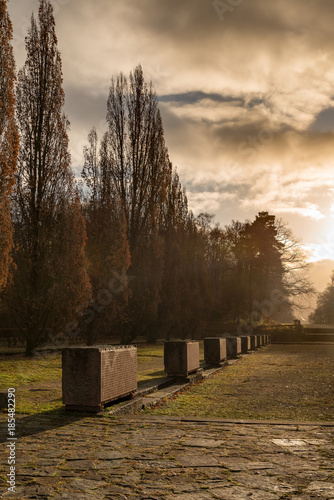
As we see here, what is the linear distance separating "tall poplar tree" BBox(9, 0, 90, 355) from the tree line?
0.13 ft

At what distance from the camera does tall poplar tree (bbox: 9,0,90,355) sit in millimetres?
17094

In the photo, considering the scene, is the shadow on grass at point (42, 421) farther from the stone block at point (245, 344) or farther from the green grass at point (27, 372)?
the stone block at point (245, 344)

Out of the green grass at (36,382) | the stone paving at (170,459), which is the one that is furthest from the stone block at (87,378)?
the green grass at (36,382)

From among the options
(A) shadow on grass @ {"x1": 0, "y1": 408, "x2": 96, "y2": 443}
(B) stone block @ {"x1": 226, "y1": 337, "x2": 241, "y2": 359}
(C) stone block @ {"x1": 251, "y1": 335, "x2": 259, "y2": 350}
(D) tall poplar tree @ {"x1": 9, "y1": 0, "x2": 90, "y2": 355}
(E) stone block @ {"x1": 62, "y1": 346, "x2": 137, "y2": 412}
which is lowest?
(C) stone block @ {"x1": 251, "y1": 335, "x2": 259, "y2": 350}

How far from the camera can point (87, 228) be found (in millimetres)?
23094

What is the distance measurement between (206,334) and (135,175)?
17.8 metres

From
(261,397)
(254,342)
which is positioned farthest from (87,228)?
→ (261,397)

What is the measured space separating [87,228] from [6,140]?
9.09 meters

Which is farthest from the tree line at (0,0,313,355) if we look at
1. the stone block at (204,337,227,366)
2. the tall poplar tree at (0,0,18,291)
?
the stone block at (204,337,227,366)

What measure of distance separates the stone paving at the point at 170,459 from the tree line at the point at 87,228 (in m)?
9.43

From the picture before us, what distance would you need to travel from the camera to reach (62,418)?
575 centimetres

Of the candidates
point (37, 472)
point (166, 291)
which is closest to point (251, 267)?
point (166, 291)

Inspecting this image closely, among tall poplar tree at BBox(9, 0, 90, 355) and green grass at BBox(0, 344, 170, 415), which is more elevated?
tall poplar tree at BBox(9, 0, 90, 355)

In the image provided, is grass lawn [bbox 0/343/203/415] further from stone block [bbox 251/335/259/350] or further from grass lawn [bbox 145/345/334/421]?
stone block [bbox 251/335/259/350]
